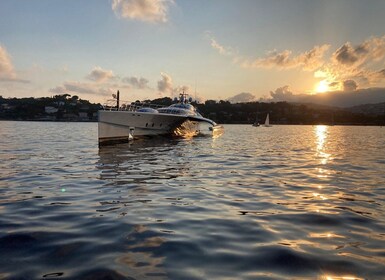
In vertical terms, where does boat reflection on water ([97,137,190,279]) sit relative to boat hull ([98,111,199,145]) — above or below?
below

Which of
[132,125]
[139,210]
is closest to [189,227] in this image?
[139,210]

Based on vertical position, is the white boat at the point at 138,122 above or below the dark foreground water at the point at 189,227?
above

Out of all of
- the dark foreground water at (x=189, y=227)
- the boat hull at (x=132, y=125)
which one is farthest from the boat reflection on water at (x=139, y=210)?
the boat hull at (x=132, y=125)

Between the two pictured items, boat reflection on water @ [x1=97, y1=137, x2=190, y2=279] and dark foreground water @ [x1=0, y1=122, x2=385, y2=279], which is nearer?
dark foreground water @ [x1=0, y1=122, x2=385, y2=279]

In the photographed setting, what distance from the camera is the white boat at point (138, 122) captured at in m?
28.7

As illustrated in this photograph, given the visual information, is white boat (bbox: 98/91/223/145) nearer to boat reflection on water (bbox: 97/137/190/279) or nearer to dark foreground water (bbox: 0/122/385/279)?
boat reflection on water (bbox: 97/137/190/279)

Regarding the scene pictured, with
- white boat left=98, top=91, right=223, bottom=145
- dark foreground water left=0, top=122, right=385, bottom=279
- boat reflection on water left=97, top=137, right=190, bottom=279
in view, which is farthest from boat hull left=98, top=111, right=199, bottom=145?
dark foreground water left=0, top=122, right=385, bottom=279

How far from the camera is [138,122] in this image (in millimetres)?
33219

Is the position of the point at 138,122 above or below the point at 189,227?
above

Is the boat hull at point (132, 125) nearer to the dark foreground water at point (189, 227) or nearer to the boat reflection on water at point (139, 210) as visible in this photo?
the boat reflection on water at point (139, 210)

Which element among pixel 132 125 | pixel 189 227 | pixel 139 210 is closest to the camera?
pixel 189 227

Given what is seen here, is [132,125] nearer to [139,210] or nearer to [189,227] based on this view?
[139,210]

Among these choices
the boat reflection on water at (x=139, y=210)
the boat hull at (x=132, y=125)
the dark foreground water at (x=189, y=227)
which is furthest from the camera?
the boat hull at (x=132, y=125)

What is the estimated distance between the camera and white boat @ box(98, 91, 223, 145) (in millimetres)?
28734
